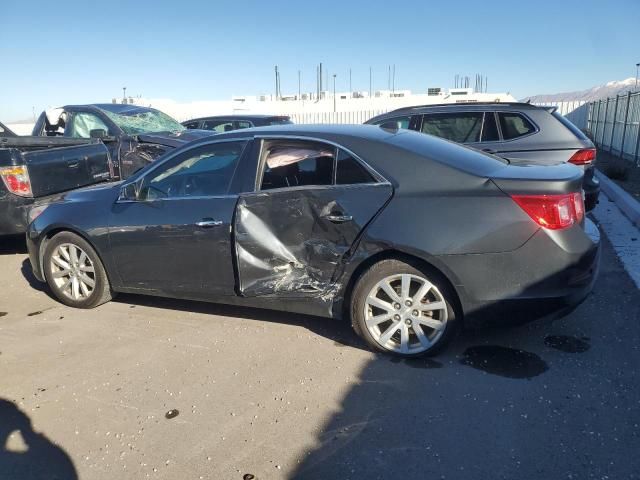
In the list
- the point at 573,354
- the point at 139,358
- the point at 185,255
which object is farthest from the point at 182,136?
the point at 573,354

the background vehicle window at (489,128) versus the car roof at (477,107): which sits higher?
the car roof at (477,107)

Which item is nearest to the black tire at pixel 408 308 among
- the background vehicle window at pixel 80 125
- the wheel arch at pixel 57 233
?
the wheel arch at pixel 57 233

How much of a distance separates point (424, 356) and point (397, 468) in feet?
3.79

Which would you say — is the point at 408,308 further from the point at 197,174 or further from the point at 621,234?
the point at 621,234

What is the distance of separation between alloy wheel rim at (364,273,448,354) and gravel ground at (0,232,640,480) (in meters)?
0.16

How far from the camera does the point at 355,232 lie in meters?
3.60

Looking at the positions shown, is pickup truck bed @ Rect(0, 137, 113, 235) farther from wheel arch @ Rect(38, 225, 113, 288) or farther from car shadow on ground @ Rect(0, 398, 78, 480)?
car shadow on ground @ Rect(0, 398, 78, 480)

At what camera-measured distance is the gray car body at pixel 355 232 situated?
130 inches

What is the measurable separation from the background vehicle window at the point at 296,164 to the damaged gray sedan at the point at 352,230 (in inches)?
0.4

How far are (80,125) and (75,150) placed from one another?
2.78 metres

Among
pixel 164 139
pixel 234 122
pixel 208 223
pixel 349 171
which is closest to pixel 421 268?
pixel 349 171

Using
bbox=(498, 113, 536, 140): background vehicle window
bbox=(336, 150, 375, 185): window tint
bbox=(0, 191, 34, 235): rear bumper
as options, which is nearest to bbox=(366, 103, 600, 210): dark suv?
bbox=(498, 113, 536, 140): background vehicle window

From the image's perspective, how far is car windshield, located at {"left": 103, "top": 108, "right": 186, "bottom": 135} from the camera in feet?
29.5

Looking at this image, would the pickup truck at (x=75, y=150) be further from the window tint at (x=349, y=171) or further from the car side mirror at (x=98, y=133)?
the window tint at (x=349, y=171)
